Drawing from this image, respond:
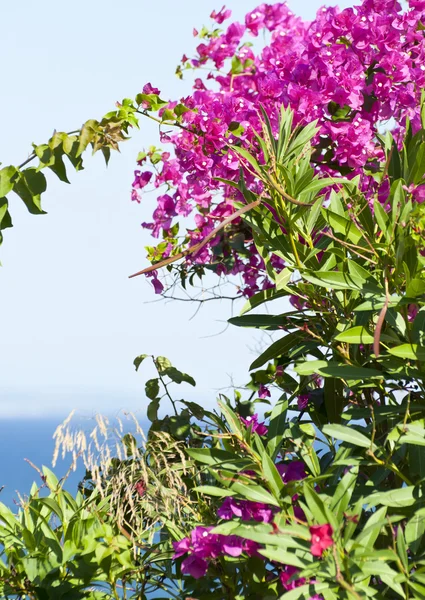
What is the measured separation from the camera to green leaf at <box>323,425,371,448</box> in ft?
5.59

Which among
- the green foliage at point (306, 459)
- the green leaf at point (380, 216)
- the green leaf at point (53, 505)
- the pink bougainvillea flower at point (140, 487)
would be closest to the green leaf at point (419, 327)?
the green foliage at point (306, 459)

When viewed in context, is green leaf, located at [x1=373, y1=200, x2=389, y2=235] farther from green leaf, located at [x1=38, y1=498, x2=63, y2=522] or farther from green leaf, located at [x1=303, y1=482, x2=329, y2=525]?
green leaf, located at [x1=38, y1=498, x2=63, y2=522]

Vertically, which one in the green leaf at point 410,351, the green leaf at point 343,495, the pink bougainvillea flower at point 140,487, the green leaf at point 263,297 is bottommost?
the green leaf at point 343,495

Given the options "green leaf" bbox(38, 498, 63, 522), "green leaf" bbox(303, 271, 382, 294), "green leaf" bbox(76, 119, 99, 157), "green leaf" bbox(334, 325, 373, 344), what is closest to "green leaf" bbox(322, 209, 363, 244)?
"green leaf" bbox(303, 271, 382, 294)

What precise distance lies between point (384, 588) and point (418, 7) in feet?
→ 5.90

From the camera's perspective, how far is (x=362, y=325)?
1852mm

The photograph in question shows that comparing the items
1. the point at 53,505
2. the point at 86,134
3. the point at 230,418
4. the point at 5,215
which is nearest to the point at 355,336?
the point at 230,418

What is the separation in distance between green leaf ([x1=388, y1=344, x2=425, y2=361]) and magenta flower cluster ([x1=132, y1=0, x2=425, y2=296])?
806mm

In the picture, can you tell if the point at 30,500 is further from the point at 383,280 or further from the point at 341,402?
the point at 383,280

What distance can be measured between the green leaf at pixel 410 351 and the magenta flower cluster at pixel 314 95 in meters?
0.81

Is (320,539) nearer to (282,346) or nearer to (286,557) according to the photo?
(286,557)

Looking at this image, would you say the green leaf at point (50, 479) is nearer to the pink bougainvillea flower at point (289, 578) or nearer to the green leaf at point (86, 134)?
the pink bougainvillea flower at point (289, 578)

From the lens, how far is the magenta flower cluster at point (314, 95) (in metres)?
2.39

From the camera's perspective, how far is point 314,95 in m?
2.34
